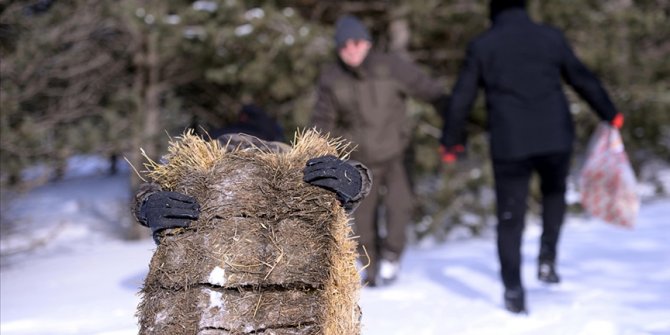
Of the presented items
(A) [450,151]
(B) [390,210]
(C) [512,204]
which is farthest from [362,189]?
(B) [390,210]

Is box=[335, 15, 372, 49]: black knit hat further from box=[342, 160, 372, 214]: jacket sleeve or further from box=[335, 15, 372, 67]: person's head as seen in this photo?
box=[342, 160, 372, 214]: jacket sleeve

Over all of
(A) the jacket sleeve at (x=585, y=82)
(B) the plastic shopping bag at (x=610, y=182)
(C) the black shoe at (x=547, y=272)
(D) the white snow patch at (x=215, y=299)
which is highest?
(A) the jacket sleeve at (x=585, y=82)

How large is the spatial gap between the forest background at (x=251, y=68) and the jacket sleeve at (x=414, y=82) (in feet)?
8.34

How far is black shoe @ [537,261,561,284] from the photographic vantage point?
553 centimetres

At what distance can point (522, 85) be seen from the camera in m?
4.84

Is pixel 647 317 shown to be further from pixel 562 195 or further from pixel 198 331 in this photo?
pixel 198 331

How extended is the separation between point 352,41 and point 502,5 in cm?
135

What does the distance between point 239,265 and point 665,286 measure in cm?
376

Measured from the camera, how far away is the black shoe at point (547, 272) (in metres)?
5.53

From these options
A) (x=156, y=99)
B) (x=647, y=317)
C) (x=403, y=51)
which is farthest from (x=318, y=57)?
(x=647, y=317)

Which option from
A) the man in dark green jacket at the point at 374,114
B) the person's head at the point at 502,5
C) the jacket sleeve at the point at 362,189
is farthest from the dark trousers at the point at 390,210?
the jacket sleeve at the point at 362,189

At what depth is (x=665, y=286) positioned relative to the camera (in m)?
5.43

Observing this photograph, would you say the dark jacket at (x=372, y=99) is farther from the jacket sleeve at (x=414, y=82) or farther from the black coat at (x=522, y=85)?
the black coat at (x=522, y=85)

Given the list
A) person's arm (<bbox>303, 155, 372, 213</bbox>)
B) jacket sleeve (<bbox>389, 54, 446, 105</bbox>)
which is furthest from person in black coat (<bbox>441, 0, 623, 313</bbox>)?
person's arm (<bbox>303, 155, 372, 213</bbox>)
